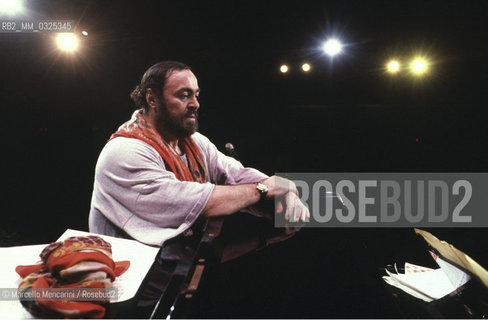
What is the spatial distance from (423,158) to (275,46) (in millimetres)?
3128

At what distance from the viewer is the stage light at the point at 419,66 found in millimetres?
3201

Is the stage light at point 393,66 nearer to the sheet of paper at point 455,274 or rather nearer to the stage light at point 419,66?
the stage light at point 419,66

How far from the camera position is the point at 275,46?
282 cm

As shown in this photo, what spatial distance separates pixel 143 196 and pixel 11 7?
1920 mm

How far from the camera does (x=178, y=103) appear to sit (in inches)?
63.6

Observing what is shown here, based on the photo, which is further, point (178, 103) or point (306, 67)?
point (306, 67)

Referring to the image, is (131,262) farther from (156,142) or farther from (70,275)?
(156,142)

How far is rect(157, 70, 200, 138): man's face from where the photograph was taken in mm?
1604

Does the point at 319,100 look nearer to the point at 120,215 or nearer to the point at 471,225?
the point at 471,225

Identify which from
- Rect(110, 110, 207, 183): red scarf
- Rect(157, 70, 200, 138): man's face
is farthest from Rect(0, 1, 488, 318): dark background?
Rect(157, 70, 200, 138): man's face

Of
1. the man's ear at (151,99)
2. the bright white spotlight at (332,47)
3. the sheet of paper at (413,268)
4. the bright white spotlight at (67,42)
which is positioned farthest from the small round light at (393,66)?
the bright white spotlight at (67,42)

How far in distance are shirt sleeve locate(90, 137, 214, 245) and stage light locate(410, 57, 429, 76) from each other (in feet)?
11.4

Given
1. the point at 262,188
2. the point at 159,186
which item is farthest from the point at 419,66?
the point at 159,186

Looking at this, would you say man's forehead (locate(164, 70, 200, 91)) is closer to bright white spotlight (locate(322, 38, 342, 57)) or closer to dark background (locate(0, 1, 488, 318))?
dark background (locate(0, 1, 488, 318))
